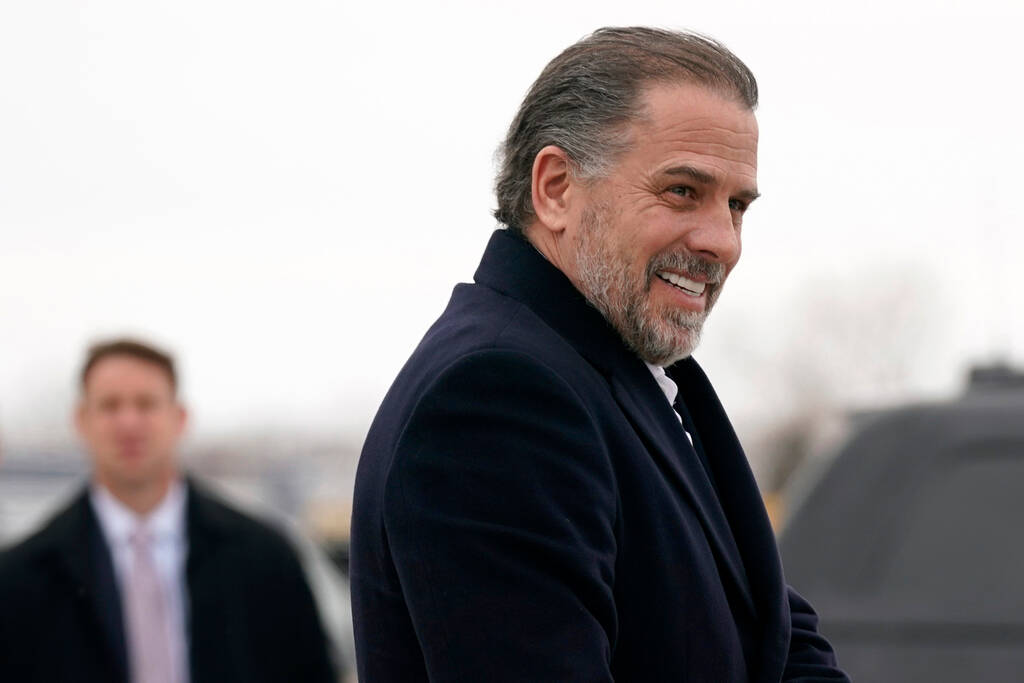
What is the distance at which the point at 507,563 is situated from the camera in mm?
2045

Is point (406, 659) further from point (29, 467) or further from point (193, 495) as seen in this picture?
point (29, 467)

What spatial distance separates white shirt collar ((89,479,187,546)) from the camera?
17.0 feet

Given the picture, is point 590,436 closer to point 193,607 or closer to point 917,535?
point 917,535

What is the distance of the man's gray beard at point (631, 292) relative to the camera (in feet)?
7.63

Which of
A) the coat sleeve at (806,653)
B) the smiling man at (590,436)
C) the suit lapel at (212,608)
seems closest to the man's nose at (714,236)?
the smiling man at (590,436)

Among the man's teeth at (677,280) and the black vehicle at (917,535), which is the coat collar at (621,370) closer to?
the man's teeth at (677,280)

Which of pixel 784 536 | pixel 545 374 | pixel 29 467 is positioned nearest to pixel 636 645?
pixel 545 374

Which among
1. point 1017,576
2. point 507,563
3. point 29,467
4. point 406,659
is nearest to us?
point 507,563

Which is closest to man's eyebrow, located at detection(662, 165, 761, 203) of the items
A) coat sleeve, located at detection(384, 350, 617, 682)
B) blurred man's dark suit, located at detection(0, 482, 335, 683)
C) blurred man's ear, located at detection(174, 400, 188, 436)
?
coat sleeve, located at detection(384, 350, 617, 682)

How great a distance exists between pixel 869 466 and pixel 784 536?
29 cm

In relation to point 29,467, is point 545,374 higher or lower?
higher

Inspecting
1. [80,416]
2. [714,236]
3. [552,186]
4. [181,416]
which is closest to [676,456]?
[714,236]

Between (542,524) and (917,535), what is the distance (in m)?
2.74

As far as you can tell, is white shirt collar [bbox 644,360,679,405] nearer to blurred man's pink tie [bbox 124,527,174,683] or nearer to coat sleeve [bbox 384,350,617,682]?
coat sleeve [bbox 384,350,617,682]
